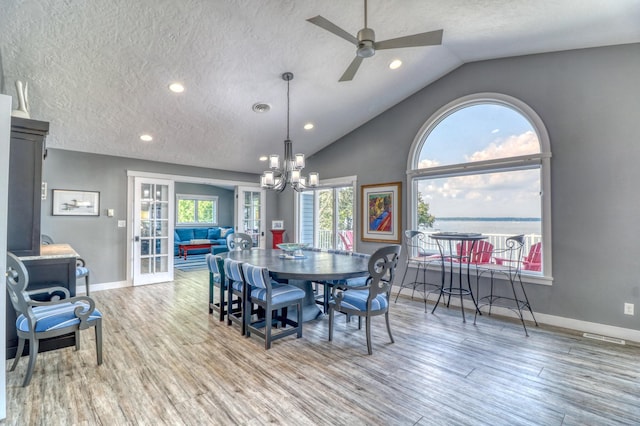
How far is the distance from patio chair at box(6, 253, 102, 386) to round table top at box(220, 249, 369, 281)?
1.51 m

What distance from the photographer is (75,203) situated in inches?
196

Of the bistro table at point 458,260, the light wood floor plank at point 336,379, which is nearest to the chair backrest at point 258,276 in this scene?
the light wood floor plank at point 336,379

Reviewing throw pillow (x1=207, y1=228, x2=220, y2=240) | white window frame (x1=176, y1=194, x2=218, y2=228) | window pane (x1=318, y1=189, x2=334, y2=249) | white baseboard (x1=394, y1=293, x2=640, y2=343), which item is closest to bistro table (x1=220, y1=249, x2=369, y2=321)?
white baseboard (x1=394, y1=293, x2=640, y2=343)

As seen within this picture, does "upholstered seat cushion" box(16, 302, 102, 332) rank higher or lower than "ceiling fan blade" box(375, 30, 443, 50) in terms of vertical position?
lower

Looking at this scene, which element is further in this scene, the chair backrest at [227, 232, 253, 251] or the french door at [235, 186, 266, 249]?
the french door at [235, 186, 266, 249]

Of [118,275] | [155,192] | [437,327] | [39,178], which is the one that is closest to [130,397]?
[39,178]

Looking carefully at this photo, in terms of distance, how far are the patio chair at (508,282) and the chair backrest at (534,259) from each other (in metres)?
0.07

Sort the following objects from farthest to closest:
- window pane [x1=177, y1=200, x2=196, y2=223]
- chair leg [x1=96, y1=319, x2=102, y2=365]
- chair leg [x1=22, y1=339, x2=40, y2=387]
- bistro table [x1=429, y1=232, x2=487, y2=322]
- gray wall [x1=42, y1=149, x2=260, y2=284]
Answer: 1. window pane [x1=177, y1=200, x2=196, y2=223]
2. gray wall [x1=42, y1=149, x2=260, y2=284]
3. bistro table [x1=429, y1=232, x2=487, y2=322]
4. chair leg [x1=96, y1=319, x2=102, y2=365]
5. chair leg [x1=22, y1=339, x2=40, y2=387]

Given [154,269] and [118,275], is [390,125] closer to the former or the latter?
[154,269]

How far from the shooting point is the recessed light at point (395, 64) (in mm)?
3952

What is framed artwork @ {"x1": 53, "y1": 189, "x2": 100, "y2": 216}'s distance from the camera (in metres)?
4.82

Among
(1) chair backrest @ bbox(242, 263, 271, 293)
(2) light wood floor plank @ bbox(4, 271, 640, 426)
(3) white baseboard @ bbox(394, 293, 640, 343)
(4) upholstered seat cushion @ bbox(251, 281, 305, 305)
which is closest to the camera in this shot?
(2) light wood floor plank @ bbox(4, 271, 640, 426)

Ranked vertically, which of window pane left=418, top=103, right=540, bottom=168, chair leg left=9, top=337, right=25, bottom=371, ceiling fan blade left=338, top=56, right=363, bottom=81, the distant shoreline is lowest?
chair leg left=9, top=337, right=25, bottom=371

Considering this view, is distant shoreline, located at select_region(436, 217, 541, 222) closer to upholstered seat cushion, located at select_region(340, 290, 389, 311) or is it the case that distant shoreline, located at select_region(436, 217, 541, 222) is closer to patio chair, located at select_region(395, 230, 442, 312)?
patio chair, located at select_region(395, 230, 442, 312)
